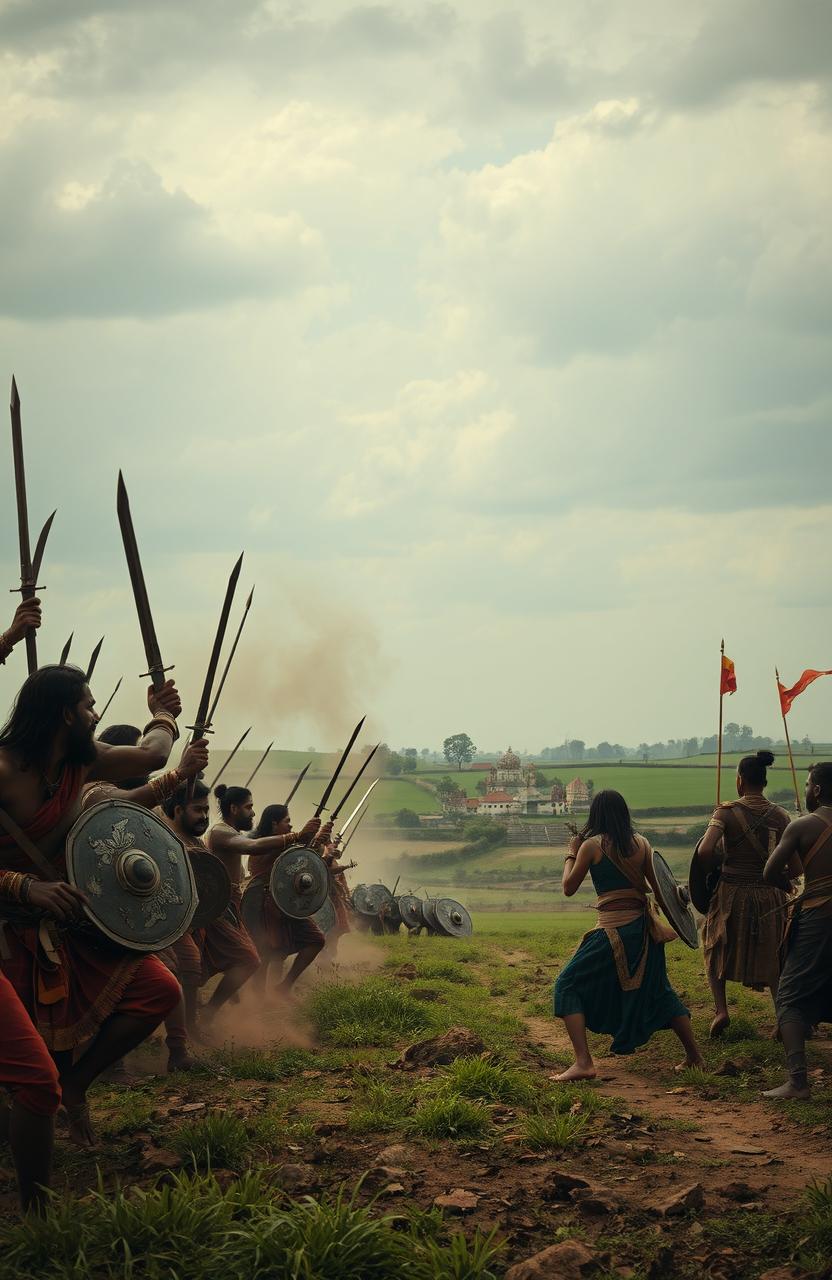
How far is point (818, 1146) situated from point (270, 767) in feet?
292

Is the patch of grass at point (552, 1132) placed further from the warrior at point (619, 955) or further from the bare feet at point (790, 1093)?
the warrior at point (619, 955)

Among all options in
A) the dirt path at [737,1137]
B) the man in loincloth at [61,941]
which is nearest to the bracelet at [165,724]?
the man in loincloth at [61,941]

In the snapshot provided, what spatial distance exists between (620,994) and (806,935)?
143 centimetres

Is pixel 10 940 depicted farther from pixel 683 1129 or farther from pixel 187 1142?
pixel 683 1129

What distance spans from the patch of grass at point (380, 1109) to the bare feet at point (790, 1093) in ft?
7.10

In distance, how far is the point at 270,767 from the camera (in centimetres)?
9400

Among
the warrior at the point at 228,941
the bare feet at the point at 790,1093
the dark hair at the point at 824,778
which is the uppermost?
the dark hair at the point at 824,778

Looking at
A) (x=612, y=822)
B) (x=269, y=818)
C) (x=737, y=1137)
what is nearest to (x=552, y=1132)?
(x=737, y=1137)

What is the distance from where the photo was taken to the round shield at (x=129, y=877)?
529 cm

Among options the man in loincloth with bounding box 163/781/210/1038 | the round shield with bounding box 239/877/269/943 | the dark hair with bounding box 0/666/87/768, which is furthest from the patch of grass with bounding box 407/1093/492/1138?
the round shield with bounding box 239/877/269/943

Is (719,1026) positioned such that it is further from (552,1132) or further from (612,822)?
(552,1132)

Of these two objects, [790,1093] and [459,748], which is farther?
[459,748]

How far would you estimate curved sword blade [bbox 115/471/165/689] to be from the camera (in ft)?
21.6

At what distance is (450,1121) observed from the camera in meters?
6.17
